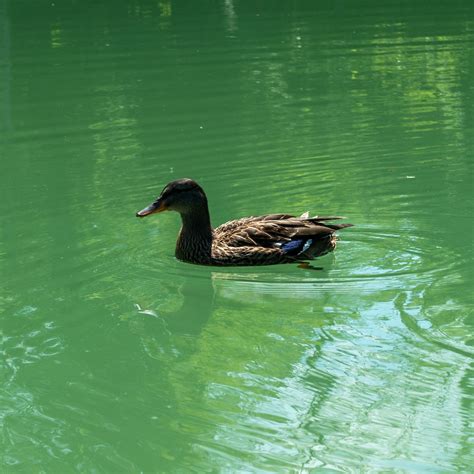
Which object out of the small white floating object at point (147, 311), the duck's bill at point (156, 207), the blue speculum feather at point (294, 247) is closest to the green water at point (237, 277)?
the small white floating object at point (147, 311)

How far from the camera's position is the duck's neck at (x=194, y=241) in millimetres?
9953

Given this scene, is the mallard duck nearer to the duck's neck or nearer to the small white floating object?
the duck's neck

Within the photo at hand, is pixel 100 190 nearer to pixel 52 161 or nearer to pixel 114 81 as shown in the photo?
pixel 52 161

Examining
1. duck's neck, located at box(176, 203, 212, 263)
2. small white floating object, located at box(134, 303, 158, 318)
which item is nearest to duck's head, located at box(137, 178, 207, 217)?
duck's neck, located at box(176, 203, 212, 263)

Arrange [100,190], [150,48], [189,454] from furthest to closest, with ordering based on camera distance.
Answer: [150,48], [100,190], [189,454]

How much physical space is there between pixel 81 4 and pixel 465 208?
1901 cm

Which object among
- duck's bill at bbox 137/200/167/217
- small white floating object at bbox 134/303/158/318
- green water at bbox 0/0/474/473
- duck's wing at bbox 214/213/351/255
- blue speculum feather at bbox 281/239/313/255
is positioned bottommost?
small white floating object at bbox 134/303/158/318

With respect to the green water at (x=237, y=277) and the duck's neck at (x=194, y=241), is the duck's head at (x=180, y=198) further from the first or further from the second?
the green water at (x=237, y=277)

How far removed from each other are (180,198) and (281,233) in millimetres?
→ 971

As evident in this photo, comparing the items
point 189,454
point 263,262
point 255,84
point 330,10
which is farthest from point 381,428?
point 330,10

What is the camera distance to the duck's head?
10.2m

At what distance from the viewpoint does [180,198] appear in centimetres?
1021

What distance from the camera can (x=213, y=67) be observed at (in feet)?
63.8

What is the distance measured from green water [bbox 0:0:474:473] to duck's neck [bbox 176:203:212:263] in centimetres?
12
